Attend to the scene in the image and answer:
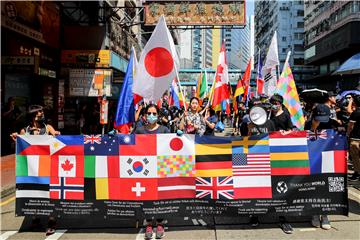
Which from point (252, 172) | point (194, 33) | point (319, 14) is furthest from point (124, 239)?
point (194, 33)

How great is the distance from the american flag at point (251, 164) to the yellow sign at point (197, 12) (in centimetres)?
1410

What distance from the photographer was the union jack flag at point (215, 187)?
196 inches

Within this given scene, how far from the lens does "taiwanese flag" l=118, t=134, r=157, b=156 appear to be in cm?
505

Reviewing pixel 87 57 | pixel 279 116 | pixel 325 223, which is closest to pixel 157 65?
pixel 279 116

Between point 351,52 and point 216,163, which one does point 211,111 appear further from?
point 351,52

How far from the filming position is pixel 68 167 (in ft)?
16.7

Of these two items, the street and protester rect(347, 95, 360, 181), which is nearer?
the street

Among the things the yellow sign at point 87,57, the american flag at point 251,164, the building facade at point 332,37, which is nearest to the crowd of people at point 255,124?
the american flag at point 251,164

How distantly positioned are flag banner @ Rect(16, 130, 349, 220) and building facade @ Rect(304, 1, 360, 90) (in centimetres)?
3072

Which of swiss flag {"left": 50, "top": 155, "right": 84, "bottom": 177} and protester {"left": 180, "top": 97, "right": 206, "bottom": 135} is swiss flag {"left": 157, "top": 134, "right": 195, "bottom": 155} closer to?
swiss flag {"left": 50, "top": 155, "right": 84, "bottom": 177}

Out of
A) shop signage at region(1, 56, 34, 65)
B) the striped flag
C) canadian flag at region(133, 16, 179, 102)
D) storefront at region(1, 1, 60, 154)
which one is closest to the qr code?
the striped flag

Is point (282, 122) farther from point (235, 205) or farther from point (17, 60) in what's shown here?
point (17, 60)

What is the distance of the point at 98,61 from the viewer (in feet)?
53.0

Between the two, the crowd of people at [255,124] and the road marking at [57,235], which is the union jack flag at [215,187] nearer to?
the crowd of people at [255,124]
